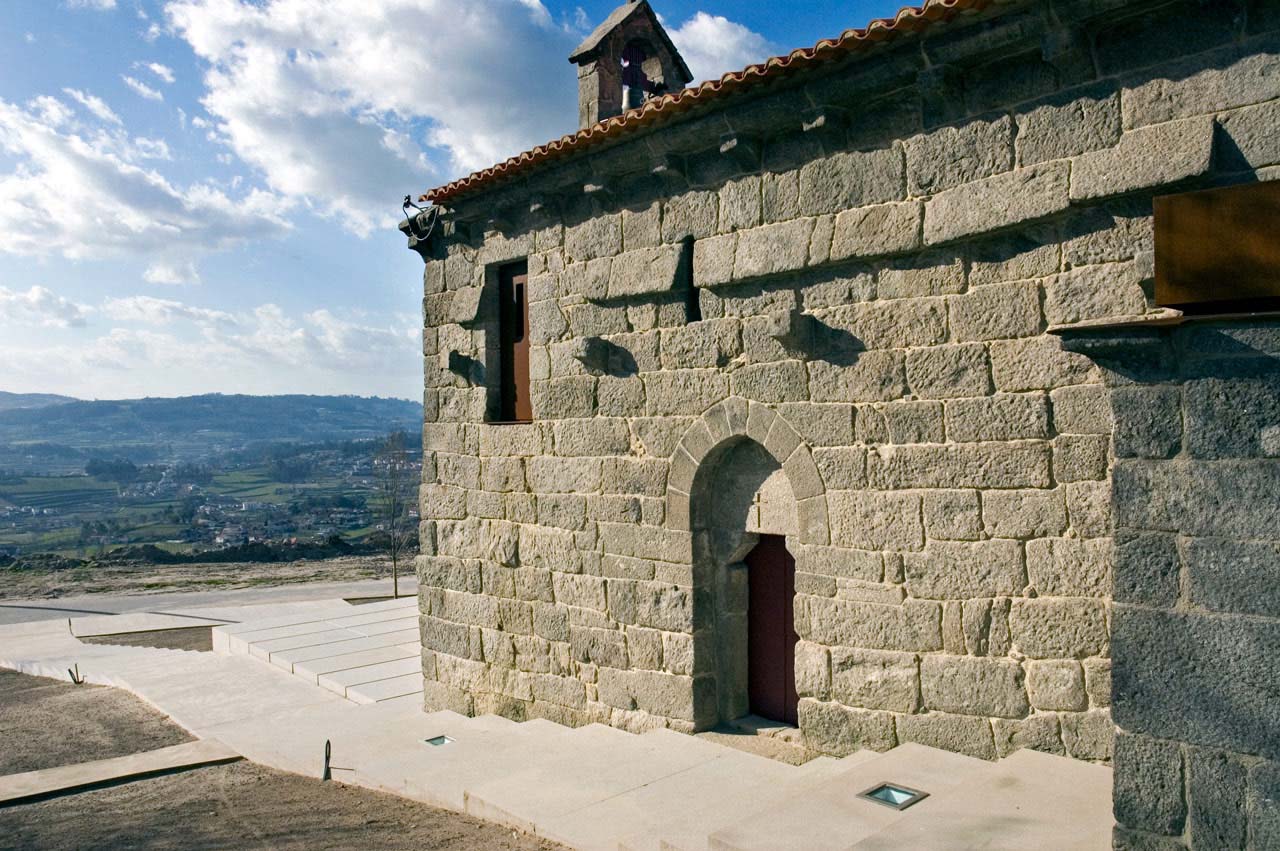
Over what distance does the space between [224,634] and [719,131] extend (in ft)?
35.3

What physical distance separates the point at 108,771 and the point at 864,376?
6.93 metres

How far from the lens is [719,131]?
249 inches

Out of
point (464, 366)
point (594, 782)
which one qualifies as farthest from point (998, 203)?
point (464, 366)

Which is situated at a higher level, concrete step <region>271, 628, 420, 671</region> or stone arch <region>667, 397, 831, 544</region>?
stone arch <region>667, 397, 831, 544</region>

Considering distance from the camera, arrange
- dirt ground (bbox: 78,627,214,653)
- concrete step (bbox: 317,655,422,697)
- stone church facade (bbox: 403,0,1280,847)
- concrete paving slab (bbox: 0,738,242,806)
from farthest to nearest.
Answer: dirt ground (bbox: 78,627,214,653), concrete step (bbox: 317,655,422,697), concrete paving slab (bbox: 0,738,242,806), stone church facade (bbox: 403,0,1280,847)

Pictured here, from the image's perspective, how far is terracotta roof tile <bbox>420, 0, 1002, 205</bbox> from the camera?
496 cm

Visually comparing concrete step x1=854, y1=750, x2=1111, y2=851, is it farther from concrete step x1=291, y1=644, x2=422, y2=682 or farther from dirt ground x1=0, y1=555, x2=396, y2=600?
dirt ground x1=0, y1=555, x2=396, y2=600

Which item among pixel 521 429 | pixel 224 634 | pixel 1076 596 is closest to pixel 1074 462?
pixel 1076 596

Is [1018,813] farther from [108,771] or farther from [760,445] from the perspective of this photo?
[108,771]

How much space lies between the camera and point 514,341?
A: 28.0 feet

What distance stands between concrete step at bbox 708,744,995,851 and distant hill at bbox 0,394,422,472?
410ft

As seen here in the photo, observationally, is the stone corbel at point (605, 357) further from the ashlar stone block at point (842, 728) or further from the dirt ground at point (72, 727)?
the dirt ground at point (72, 727)

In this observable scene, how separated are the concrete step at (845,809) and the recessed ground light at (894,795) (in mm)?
42

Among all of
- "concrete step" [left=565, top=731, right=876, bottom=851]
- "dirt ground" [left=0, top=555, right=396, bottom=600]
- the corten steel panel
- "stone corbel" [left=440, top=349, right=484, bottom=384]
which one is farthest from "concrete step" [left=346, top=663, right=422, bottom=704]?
"dirt ground" [left=0, top=555, right=396, bottom=600]
